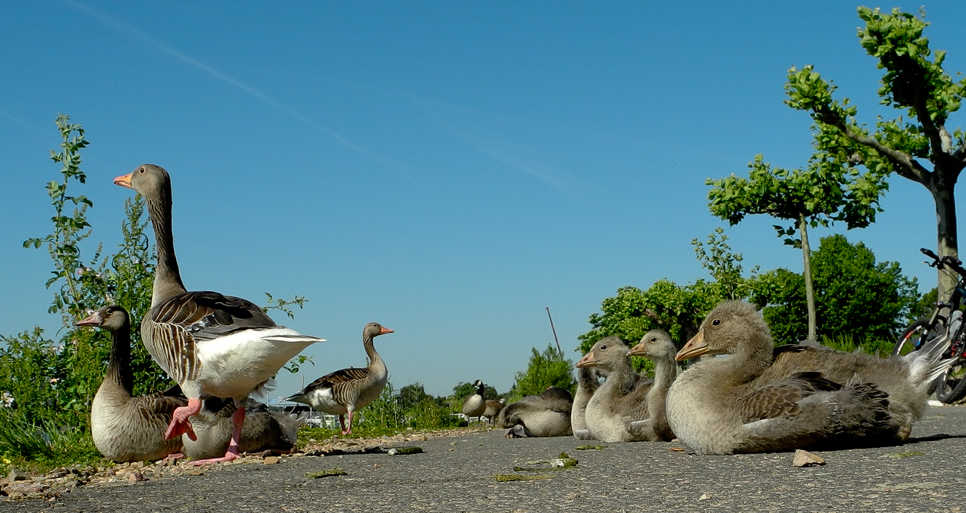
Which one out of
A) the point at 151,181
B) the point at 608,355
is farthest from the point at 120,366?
the point at 608,355

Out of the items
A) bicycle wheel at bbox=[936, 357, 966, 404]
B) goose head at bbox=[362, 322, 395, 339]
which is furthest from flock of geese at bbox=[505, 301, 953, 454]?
goose head at bbox=[362, 322, 395, 339]

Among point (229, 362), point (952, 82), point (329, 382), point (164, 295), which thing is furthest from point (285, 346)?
point (952, 82)

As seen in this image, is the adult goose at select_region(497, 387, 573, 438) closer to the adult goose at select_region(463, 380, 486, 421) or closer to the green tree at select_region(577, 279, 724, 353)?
the adult goose at select_region(463, 380, 486, 421)

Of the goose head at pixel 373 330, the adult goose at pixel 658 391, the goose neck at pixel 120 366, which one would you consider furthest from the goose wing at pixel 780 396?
the goose head at pixel 373 330

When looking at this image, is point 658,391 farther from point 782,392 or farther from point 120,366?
point 120,366

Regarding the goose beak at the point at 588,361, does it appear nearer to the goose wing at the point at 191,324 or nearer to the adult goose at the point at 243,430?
the adult goose at the point at 243,430

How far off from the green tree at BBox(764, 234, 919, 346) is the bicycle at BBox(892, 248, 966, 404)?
1156 inches

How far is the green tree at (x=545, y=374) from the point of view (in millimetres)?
19109

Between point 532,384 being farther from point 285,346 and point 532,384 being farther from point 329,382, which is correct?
point 285,346

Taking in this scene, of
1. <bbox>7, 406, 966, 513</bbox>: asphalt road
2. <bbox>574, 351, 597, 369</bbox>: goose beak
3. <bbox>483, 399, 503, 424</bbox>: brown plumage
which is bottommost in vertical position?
<bbox>7, 406, 966, 513</bbox>: asphalt road

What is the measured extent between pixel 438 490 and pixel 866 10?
1932cm

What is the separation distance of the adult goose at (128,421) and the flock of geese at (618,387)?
0.5 inches

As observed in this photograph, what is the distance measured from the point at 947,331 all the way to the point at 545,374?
841 centimetres

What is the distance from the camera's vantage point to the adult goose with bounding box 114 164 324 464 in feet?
23.9
